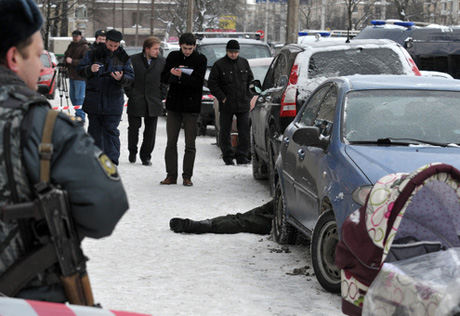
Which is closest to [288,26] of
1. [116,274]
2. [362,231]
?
[116,274]

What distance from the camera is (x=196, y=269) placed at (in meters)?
7.26

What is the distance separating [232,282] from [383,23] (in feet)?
57.0

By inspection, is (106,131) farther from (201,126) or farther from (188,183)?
(201,126)

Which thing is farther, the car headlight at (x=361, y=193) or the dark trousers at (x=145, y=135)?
the dark trousers at (x=145, y=135)

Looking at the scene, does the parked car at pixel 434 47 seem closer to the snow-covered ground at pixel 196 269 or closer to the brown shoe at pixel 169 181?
the brown shoe at pixel 169 181

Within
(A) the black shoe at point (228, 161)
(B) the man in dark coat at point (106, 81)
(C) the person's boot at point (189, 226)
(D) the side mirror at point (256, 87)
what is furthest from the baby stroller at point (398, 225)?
(A) the black shoe at point (228, 161)

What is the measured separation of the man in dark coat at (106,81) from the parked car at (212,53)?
6097 mm

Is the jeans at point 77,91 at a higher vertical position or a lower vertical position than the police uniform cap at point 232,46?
lower

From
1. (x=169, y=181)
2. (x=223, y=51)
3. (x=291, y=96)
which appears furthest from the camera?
(x=223, y=51)

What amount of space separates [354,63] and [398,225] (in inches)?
258

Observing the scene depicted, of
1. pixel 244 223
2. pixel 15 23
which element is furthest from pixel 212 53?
pixel 15 23

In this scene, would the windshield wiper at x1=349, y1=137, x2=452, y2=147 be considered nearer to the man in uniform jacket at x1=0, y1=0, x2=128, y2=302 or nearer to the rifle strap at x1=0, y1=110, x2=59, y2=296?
the man in uniform jacket at x1=0, y1=0, x2=128, y2=302

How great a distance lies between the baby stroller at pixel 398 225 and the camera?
14.2 ft

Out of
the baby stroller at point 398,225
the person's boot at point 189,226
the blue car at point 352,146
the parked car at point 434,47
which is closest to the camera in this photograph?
the baby stroller at point 398,225
